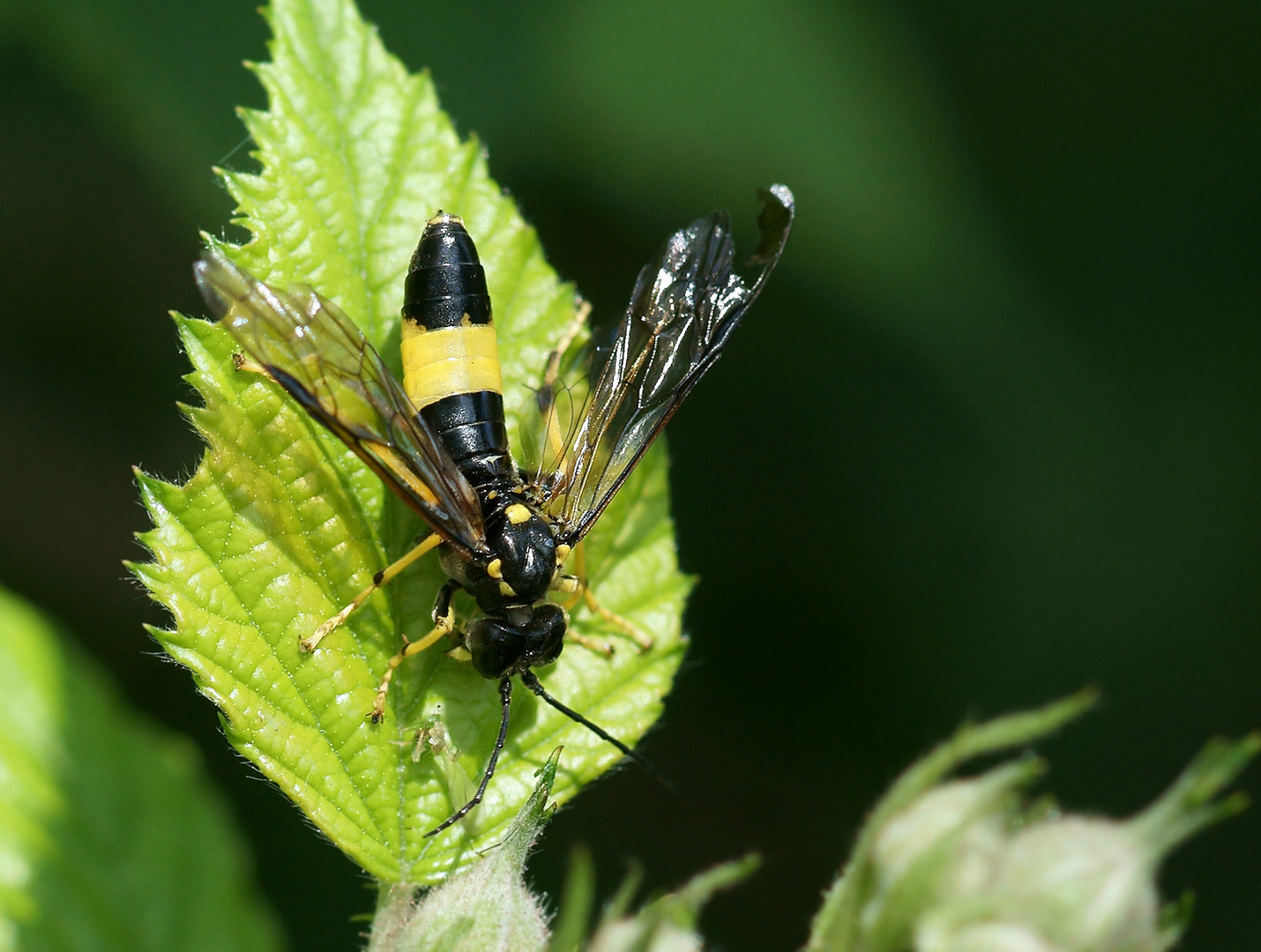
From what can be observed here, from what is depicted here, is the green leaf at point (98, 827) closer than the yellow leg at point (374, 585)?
No

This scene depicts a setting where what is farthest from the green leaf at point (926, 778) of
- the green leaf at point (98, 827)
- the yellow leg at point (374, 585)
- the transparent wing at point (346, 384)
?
the green leaf at point (98, 827)

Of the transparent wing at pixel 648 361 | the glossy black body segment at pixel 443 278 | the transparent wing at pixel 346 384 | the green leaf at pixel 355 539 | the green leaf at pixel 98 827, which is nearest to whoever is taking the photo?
the green leaf at pixel 355 539

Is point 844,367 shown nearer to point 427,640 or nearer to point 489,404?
point 489,404

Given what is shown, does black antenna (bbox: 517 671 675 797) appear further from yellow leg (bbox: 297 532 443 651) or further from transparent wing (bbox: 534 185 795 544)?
transparent wing (bbox: 534 185 795 544)

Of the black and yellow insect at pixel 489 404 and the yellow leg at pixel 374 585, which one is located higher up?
the black and yellow insect at pixel 489 404

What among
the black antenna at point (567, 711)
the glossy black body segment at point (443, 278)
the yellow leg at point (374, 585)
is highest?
the glossy black body segment at point (443, 278)

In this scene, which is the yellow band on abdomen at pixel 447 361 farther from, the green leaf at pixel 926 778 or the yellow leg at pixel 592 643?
the green leaf at pixel 926 778

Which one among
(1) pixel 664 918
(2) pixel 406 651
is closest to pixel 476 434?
(2) pixel 406 651

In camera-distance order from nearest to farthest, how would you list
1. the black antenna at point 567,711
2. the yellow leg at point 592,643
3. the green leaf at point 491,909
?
the green leaf at point 491,909 < the black antenna at point 567,711 < the yellow leg at point 592,643
